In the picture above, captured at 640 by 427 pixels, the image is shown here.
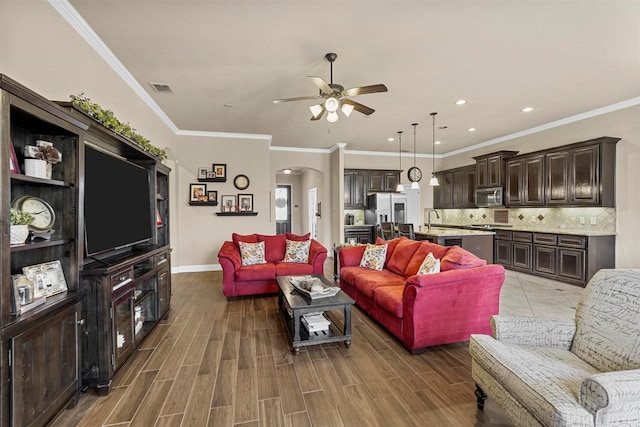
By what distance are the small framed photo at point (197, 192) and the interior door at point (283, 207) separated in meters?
5.22

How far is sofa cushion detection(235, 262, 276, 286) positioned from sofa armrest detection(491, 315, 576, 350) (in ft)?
10.1

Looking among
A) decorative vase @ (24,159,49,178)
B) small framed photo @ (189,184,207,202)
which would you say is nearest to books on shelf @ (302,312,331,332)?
decorative vase @ (24,159,49,178)

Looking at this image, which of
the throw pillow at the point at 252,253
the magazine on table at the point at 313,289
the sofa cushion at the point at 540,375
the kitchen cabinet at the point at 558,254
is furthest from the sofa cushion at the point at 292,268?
the kitchen cabinet at the point at 558,254

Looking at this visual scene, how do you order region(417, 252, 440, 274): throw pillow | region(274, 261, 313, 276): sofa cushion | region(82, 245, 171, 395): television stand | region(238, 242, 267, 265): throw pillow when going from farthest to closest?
region(238, 242, 267, 265): throw pillow
region(274, 261, 313, 276): sofa cushion
region(417, 252, 440, 274): throw pillow
region(82, 245, 171, 395): television stand

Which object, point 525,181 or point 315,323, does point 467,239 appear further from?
point 315,323

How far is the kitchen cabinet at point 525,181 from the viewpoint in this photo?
5.75 meters

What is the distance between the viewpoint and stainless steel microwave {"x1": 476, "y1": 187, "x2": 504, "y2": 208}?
6.63 meters

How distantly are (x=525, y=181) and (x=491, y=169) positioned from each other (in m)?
0.86

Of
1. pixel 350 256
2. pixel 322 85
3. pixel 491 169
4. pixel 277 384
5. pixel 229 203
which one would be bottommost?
pixel 277 384

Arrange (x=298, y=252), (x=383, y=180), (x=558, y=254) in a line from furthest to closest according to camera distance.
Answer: (x=383, y=180) < (x=558, y=254) < (x=298, y=252)

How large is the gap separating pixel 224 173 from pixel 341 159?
291 cm

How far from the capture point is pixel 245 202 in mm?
6336

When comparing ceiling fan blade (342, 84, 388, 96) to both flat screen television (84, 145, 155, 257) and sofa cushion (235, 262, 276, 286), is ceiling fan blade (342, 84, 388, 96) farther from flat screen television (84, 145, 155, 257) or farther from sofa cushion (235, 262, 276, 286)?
sofa cushion (235, 262, 276, 286)

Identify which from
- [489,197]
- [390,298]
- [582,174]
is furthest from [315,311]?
[489,197]
